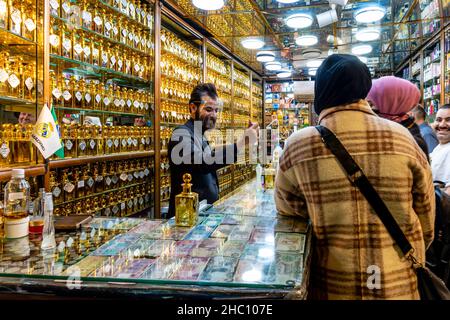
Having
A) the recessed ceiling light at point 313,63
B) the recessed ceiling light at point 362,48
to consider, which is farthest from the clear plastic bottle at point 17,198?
the recessed ceiling light at point 313,63

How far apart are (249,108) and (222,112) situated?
1908mm

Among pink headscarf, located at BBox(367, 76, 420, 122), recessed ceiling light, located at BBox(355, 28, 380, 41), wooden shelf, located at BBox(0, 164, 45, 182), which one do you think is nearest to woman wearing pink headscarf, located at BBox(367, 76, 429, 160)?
pink headscarf, located at BBox(367, 76, 420, 122)

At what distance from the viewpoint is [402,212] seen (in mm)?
1175

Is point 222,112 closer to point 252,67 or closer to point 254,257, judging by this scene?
point 252,67

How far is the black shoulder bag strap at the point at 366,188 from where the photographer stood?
1.15m

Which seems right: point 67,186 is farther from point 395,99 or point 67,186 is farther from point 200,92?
point 395,99

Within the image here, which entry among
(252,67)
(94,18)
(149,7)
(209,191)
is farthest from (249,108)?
(209,191)

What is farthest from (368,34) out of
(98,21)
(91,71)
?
(91,71)

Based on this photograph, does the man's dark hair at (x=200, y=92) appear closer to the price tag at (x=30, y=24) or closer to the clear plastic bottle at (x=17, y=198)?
the price tag at (x=30, y=24)

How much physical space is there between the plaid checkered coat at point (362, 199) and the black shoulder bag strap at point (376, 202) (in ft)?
0.05

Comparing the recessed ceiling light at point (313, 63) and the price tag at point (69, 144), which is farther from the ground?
the recessed ceiling light at point (313, 63)

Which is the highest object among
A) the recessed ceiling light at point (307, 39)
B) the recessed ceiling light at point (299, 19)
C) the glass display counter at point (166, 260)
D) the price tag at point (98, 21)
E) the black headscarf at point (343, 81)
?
the recessed ceiling light at point (307, 39)

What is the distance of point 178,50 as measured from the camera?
4.64 meters

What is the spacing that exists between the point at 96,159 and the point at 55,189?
0.44m
